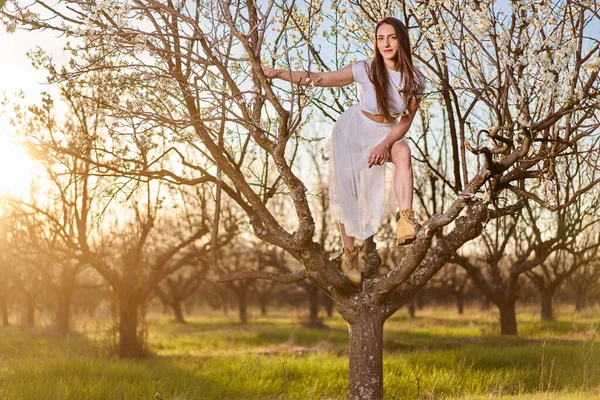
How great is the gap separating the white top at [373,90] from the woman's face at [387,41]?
151mm

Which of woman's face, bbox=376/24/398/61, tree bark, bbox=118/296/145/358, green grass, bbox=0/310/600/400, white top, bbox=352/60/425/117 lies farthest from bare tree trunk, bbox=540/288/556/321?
woman's face, bbox=376/24/398/61

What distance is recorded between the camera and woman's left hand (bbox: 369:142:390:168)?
452 cm

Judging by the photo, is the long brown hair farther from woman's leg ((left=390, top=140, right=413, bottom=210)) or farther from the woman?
woman's leg ((left=390, top=140, right=413, bottom=210))

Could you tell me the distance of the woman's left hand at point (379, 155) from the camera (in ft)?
14.8

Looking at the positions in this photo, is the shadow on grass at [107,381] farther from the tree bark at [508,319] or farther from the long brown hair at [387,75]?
the tree bark at [508,319]

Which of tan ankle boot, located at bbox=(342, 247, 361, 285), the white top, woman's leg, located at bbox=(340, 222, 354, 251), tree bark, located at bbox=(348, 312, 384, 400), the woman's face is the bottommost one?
tree bark, located at bbox=(348, 312, 384, 400)

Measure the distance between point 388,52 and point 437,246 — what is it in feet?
6.49

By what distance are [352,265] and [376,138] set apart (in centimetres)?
125

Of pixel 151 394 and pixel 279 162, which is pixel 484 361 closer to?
pixel 151 394

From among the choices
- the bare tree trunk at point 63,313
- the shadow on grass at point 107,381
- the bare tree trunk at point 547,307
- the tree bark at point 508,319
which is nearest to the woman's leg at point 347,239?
the shadow on grass at point 107,381

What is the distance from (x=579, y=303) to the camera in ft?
77.4

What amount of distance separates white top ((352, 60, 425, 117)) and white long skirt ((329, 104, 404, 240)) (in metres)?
0.13

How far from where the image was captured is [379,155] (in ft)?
Answer: 14.8

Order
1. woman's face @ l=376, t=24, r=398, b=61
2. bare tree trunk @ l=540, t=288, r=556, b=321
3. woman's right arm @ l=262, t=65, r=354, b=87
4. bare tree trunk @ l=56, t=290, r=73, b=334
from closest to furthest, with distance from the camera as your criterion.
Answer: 1. woman's face @ l=376, t=24, r=398, b=61
2. woman's right arm @ l=262, t=65, r=354, b=87
3. bare tree trunk @ l=540, t=288, r=556, b=321
4. bare tree trunk @ l=56, t=290, r=73, b=334
